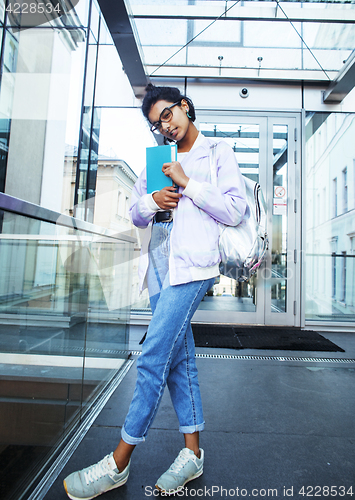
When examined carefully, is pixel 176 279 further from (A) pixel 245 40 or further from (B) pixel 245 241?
(A) pixel 245 40

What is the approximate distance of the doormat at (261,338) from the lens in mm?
3045

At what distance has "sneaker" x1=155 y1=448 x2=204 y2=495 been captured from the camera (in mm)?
1068

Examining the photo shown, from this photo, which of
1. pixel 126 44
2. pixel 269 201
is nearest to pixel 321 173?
pixel 269 201

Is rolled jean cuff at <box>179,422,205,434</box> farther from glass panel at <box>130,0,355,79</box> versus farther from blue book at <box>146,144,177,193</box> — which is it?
glass panel at <box>130,0,355,79</box>

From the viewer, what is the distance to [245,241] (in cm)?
108

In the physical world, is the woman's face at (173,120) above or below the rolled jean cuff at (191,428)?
above

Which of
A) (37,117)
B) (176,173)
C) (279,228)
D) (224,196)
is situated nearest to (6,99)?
(37,117)

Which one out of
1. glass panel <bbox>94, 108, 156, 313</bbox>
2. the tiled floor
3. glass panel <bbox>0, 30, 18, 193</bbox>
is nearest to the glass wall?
the tiled floor

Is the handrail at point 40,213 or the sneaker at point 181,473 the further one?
the sneaker at point 181,473

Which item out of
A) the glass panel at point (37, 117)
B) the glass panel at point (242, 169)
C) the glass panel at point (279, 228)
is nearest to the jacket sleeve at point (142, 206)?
the glass panel at point (242, 169)

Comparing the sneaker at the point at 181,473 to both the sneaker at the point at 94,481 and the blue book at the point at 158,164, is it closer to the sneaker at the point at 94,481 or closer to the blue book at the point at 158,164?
the sneaker at the point at 94,481

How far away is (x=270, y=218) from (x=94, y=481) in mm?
3640

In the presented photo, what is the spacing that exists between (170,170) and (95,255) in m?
0.95

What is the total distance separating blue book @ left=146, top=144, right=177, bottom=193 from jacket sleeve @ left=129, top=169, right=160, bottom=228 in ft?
0.16
